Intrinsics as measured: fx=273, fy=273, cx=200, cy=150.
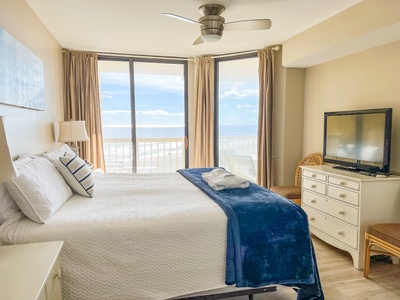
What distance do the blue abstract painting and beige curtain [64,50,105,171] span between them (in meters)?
1.45

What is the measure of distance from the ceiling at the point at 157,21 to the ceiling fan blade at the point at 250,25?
0.20 metres

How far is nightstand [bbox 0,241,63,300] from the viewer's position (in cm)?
104

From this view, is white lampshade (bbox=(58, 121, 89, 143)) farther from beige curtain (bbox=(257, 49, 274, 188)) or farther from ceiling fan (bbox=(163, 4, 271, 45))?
beige curtain (bbox=(257, 49, 274, 188))

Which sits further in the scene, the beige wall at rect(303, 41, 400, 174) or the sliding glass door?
the sliding glass door

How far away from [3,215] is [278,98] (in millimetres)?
3791

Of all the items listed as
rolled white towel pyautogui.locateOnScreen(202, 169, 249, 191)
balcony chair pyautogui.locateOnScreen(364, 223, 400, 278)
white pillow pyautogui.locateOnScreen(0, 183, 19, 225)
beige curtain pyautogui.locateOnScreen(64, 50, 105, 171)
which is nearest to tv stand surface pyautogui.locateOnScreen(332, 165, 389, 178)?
balcony chair pyautogui.locateOnScreen(364, 223, 400, 278)

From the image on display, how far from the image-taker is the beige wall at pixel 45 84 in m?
2.16

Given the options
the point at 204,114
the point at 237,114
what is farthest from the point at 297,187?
the point at 204,114

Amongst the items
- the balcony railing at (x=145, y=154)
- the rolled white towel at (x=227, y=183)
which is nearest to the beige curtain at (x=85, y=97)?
the balcony railing at (x=145, y=154)

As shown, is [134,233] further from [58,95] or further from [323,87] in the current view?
[323,87]

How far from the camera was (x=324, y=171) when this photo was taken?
304 cm

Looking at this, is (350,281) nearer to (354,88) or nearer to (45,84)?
(354,88)

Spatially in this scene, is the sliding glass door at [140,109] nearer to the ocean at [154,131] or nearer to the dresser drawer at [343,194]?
the ocean at [154,131]

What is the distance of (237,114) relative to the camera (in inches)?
188
